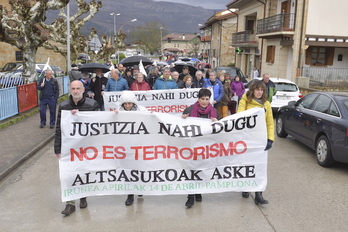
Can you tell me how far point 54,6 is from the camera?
16016 millimetres

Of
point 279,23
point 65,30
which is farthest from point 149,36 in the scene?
point 65,30

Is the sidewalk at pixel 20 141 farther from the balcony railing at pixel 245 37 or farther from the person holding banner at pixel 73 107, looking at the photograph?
the balcony railing at pixel 245 37

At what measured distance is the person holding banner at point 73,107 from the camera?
4836mm

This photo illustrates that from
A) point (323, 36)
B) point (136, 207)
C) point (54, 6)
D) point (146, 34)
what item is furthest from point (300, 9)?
point (146, 34)

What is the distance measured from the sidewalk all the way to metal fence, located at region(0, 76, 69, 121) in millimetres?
499

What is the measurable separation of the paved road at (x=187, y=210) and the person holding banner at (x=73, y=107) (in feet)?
0.42

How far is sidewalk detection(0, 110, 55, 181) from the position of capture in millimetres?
7059

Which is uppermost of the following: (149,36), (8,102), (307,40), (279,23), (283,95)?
(149,36)

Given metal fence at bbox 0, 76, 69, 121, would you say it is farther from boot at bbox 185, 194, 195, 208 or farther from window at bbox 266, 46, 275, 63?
window at bbox 266, 46, 275, 63

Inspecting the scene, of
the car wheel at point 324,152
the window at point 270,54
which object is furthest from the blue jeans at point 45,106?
the window at point 270,54

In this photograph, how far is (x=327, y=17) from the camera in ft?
75.6

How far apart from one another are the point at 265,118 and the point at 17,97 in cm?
988

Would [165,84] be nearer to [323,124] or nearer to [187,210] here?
[323,124]

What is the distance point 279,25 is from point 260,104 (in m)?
21.6
